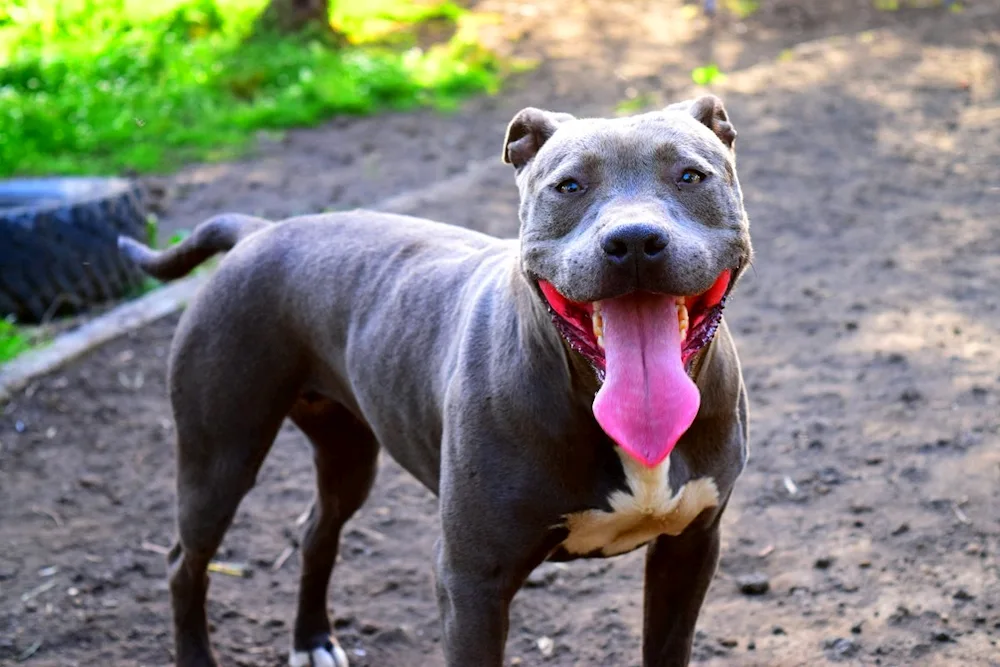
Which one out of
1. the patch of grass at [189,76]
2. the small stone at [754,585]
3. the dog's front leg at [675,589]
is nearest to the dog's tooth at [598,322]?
the dog's front leg at [675,589]

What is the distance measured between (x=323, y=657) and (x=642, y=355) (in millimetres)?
Answer: 2066

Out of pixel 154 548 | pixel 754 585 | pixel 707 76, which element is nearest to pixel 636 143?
pixel 754 585

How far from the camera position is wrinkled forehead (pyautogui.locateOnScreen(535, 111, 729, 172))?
3.02m

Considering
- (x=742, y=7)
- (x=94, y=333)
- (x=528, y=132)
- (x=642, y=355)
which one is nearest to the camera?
(x=642, y=355)

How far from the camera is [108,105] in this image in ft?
37.3

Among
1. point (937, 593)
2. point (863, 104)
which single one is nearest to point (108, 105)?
point (863, 104)

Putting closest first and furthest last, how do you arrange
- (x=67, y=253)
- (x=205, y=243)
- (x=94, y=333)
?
(x=205, y=243)
(x=94, y=333)
(x=67, y=253)

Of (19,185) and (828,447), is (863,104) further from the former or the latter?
(19,185)

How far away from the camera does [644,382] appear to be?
2844 millimetres

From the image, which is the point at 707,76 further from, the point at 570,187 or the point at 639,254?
the point at 639,254

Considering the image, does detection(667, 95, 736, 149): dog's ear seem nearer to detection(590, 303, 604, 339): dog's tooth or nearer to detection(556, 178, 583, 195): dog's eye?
detection(556, 178, 583, 195): dog's eye

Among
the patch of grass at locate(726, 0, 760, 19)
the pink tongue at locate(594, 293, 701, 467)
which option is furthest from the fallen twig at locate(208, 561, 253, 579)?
the patch of grass at locate(726, 0, 760, 19)

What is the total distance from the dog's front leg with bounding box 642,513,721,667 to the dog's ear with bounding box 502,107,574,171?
3.67 feet

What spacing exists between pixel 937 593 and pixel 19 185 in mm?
6291
